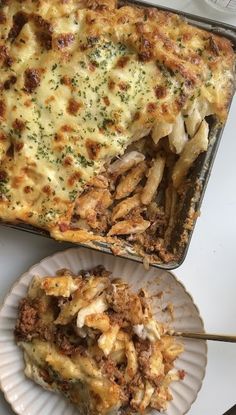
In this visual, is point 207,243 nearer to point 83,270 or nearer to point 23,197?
point 83,270

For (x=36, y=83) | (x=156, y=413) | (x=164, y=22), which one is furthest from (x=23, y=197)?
(x=156, y=413)

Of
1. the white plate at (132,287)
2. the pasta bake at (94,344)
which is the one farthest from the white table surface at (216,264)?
the pasta bake at (94,344)

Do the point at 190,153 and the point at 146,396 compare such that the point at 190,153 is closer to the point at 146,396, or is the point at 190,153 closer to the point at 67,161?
the point at 67,161

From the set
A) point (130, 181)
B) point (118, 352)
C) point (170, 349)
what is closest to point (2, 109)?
point (130, 181)

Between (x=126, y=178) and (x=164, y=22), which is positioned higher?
(x=164, y=22)

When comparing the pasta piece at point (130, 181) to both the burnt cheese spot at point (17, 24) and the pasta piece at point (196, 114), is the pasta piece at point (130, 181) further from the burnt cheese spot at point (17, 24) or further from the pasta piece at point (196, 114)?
the burnt cheese spot at point (17, 24)

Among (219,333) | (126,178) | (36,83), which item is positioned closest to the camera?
(36,83)

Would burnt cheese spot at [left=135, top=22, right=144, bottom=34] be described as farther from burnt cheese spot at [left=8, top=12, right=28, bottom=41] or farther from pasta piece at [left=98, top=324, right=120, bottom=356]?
pasta piece at [left=98, top=324, right=120, bottom=356]
